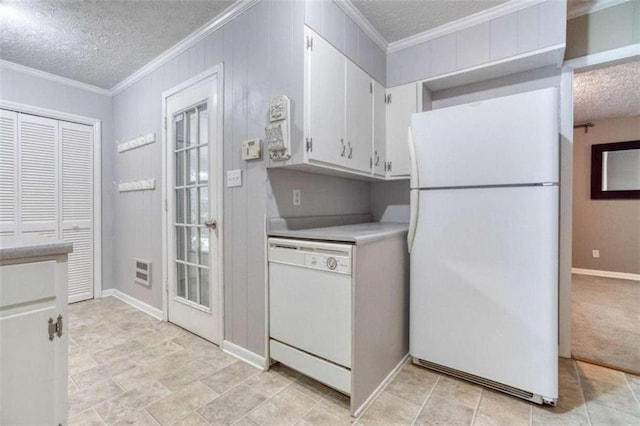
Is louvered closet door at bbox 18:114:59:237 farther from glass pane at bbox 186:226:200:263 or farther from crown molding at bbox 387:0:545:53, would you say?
crown molding at bbox 387:0:545:53

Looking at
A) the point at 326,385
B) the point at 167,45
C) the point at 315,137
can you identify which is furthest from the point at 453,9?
the point at 326,385

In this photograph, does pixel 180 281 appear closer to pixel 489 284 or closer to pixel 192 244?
pixel 192 244

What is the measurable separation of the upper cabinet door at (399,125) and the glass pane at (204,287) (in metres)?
1.80

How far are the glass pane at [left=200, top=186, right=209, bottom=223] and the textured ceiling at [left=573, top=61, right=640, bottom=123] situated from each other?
10.8ft

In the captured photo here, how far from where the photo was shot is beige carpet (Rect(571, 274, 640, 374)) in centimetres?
213

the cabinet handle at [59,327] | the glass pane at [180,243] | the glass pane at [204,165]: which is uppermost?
the glass pane at [204,165]

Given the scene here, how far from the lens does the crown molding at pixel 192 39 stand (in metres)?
2.06

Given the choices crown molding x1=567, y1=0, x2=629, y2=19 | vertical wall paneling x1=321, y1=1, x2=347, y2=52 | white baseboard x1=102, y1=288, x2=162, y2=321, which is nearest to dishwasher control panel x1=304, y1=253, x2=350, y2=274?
vertical wall paneling x1=321, y1=1, x2=347, y2=52

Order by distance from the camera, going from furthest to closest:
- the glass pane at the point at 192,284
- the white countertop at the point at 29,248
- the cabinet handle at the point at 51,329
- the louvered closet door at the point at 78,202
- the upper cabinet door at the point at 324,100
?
the louvered closet door at the point at 78,202 → the glass pane at the point at 192,284 → the upper cabinet door at the point at 324,100 → the cabinet handle at the point at 51,329 → the white countertop at the point at 29,248

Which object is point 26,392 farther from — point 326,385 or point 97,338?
point 97,338

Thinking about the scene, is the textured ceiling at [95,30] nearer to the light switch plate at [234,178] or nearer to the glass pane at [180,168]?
the glass pane at [180,168]

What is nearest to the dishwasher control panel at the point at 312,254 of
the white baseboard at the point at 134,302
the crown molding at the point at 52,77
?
the white baseboard at the point at 134,302

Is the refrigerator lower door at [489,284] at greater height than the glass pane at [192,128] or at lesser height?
lesser

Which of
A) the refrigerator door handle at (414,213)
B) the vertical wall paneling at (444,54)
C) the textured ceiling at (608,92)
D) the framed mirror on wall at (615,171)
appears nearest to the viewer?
the refrigerator door handle at (414,213)
